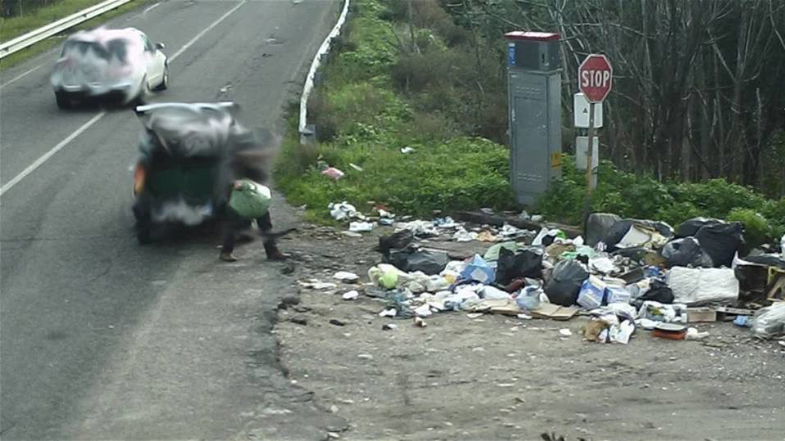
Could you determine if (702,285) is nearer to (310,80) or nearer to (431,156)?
(431,156)

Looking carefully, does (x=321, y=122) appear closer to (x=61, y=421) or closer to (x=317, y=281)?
(x=317, y=281)

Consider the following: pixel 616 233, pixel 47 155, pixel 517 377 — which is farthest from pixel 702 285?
pixel 47 155

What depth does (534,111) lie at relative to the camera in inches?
663

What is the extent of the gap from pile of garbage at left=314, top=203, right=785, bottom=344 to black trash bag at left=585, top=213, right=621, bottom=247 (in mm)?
13

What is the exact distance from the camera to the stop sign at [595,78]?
15305 millimetres

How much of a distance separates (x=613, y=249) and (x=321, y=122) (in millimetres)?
8578

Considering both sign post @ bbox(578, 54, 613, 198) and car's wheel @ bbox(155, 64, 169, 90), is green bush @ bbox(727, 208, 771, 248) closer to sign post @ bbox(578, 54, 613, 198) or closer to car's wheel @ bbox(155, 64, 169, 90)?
sign post @ bbox(578, 54, 613, 198)

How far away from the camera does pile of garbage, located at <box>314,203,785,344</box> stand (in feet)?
41.0

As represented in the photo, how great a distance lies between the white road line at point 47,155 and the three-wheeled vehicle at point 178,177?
3483 mm

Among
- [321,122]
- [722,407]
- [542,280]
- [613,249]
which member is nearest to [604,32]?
[321,122]

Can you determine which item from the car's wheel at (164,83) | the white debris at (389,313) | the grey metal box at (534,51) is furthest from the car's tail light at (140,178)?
the car's wheel at (164,83)

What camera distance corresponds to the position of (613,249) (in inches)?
583

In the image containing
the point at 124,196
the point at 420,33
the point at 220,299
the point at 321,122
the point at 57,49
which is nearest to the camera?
the point at 220,299

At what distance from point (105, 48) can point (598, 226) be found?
12.2 m
